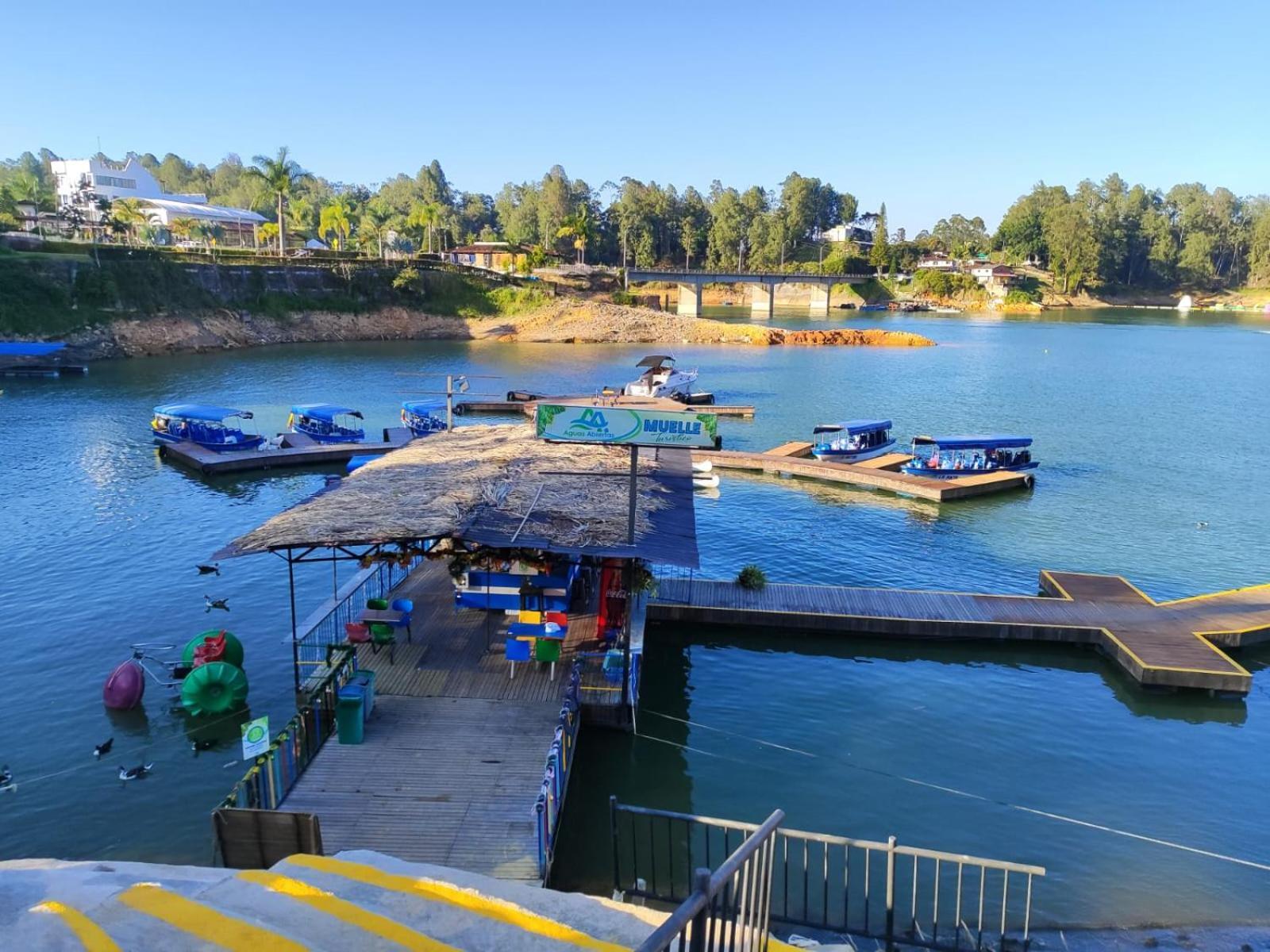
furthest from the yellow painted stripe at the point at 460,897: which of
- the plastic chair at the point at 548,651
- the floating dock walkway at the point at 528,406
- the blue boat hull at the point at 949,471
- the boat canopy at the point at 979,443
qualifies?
the floating dock walkway at the point at 528,406

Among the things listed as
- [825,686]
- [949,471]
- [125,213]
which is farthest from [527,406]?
[125,213]

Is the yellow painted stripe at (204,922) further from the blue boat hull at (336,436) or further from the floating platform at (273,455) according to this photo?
the blue boat hull at (336,436)

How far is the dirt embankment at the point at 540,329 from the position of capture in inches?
3706

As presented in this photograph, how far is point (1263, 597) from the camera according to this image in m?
27.0

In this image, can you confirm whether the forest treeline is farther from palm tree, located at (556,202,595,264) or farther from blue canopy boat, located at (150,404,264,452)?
blue canopy boat, located at (150,404,264,452)

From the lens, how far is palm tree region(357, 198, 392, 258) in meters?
144

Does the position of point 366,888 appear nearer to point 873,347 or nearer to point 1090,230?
point 873,347

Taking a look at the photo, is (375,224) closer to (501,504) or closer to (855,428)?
(855,428)

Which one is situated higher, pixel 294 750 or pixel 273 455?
pixel 273 455

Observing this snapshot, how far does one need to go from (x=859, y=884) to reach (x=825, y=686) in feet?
26.5

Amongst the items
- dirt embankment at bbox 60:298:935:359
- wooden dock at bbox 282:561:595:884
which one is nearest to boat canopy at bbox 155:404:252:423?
wooden dock at bbox 282:561:595:884

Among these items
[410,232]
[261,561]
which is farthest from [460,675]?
[410,232]

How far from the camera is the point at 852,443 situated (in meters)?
46.4

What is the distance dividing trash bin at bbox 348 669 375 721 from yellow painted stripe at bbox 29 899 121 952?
944cm
